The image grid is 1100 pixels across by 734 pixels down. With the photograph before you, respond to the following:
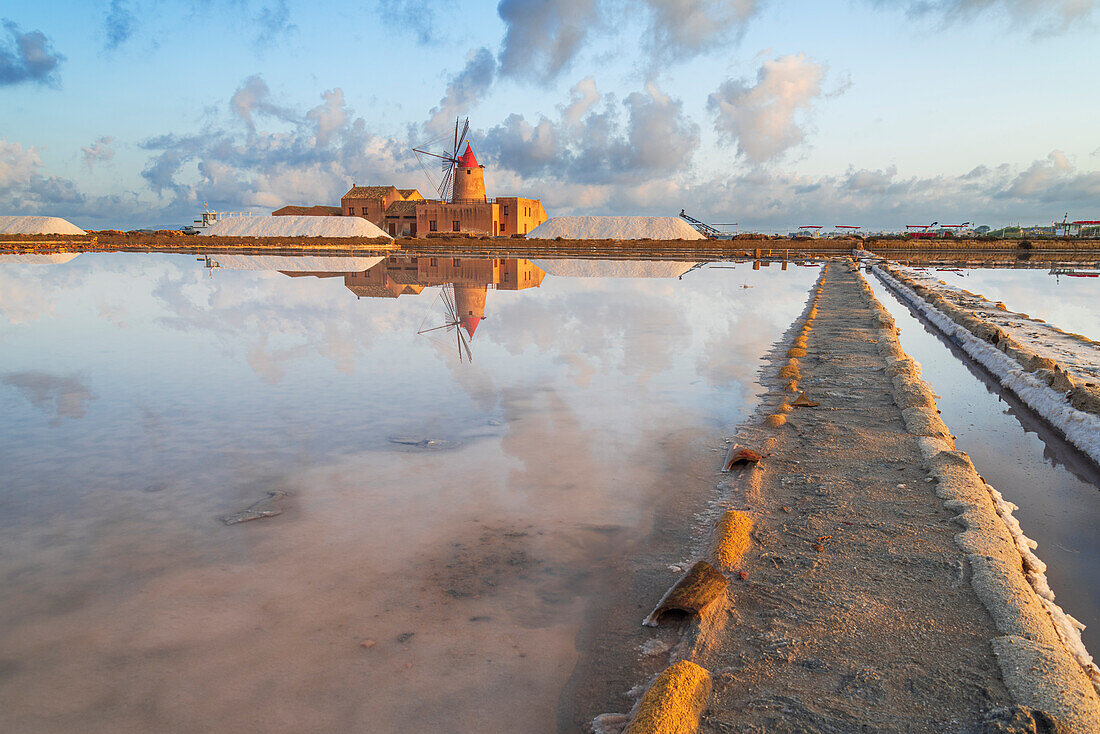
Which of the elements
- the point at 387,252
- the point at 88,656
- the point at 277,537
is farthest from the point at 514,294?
the point at 387,252

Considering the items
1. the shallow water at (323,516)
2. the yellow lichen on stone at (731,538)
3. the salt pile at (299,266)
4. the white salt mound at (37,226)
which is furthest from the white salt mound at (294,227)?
the yellow lichen on stone at (731,538)

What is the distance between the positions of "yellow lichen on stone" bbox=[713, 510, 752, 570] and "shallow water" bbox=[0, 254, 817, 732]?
34cm

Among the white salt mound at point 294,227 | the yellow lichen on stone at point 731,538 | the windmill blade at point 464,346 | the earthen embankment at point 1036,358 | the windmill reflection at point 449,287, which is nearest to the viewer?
the yellow lichen on stone at point 731,538

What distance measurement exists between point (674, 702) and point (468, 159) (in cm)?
4558

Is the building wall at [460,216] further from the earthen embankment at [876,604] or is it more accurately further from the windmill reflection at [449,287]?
the earthen embankment at [876,604]

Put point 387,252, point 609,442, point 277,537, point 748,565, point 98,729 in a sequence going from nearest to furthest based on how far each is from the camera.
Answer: point 98,729, point 748,565, point 277,537, point 609,442, point 387,252

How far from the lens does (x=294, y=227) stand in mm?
43969

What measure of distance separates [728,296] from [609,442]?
10304mm

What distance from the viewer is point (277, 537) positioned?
2.84 metres

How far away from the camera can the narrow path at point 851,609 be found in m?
1.78

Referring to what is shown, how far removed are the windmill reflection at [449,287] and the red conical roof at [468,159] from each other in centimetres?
2343

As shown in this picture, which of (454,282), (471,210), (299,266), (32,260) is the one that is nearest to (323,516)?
(454,282)

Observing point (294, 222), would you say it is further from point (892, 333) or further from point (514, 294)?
point (892, 333)

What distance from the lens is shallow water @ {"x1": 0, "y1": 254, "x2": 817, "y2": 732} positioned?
6.33ft
